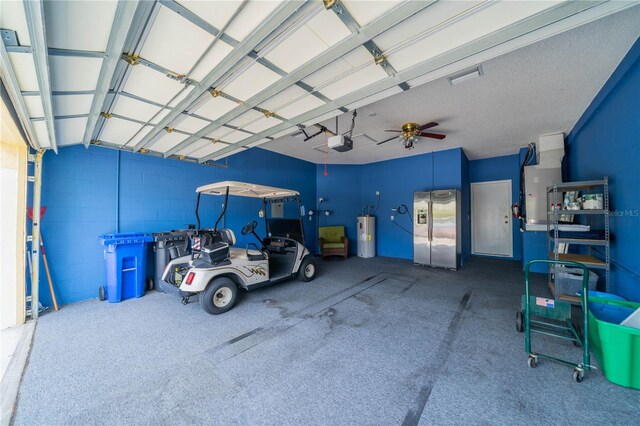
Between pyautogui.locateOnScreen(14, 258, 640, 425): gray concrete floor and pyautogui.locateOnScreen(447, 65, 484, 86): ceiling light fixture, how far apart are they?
2.83 meters

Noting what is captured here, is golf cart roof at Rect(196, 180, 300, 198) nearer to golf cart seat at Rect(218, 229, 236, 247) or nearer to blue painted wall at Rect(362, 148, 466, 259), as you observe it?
golf cart seat at Rect(218, 229, 236, 247)

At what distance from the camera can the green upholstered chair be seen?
6520mm

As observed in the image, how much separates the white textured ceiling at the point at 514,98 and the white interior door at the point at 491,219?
134 cm

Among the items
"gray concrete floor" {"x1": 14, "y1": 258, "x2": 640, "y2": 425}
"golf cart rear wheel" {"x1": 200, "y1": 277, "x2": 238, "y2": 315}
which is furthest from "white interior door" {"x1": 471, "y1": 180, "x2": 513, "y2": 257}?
"golf cart rear wheel" {"x1": 200, "y1": 277, "x2": 238, "y2": 315}

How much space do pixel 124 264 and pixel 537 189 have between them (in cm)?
735

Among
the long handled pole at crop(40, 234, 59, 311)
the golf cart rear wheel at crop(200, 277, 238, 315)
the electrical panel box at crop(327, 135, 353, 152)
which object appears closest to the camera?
the golf cart rear wheel at crop(200, 277, 238, 315)

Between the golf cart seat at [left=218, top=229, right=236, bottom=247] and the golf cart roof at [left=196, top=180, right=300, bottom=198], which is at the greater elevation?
the golf cart roof at [left=196, top=180, right=300, bottom=198]

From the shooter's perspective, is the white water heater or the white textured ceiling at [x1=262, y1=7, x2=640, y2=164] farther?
the white water heater

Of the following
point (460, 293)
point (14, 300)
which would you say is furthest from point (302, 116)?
point (14, 300)

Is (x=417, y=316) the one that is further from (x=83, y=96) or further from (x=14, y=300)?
(x=14, y=300)

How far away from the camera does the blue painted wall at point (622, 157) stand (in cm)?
215

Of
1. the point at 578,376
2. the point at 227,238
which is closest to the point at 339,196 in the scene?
the point at 227,238

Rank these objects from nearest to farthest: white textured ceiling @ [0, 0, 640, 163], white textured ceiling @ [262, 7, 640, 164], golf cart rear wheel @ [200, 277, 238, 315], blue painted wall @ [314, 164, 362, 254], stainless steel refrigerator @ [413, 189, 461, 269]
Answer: white textured ceiling @ [0, 0, 640, 163]
white textured ceiling @ [262, 7, 640, 164]
golf cart rear wheel @ [200, 277, 238, 315]
stainless steel refrigerator @ [413, 189, 461, 269]
blue painted wall @ [314, 164, 362, 254]

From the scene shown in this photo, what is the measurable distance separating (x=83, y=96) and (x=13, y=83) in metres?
0.46
